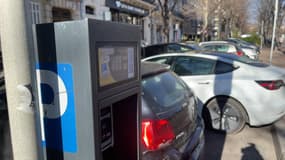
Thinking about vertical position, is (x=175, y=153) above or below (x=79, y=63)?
below

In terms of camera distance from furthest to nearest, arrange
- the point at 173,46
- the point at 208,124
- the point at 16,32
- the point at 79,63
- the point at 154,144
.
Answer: the point at 173,46 < the point at 208,124 < the point at 154,144 < the point at 79,63 < the point at 16,32

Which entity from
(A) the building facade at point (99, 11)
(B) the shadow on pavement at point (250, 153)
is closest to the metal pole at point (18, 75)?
(A) the building facade at point (99, 11)

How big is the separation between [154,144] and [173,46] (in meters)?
7.12

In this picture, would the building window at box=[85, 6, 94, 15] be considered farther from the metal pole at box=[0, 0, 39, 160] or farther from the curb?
the metal pole at box=[0, 0, 39, 160]

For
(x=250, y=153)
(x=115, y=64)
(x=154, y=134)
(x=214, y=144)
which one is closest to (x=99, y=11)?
(x=214, y=144)

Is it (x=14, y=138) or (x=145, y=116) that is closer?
(x=14, y=138)

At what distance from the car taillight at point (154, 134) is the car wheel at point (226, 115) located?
7.80 ft

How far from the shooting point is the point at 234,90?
4051mm

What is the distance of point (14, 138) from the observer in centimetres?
108

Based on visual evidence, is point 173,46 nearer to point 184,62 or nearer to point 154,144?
point 184,62

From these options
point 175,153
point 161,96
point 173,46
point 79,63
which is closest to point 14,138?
point 79,63

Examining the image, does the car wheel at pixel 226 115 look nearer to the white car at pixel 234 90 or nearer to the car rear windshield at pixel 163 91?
the white car at pixel 234 90

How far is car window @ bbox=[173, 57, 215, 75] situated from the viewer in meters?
4.38

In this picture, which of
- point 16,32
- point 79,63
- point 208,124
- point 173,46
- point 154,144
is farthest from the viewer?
point 173,46
